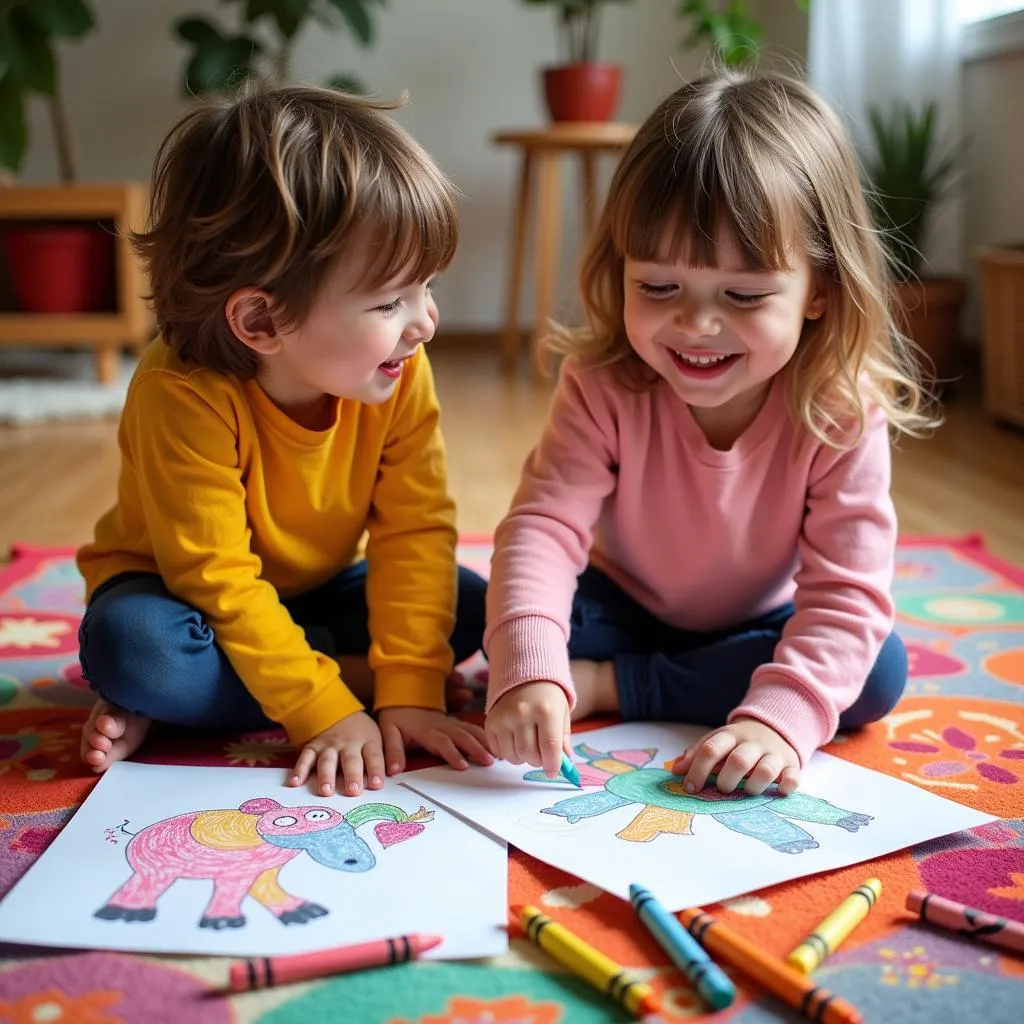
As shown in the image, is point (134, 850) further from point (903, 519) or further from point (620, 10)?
point (620, 10)

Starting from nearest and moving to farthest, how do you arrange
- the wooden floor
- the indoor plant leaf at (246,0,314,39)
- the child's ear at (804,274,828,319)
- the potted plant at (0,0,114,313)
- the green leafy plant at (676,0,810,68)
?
the child's ear at (804,274,828,319), the wooden floor, the potted plant at (0,0,114,313), the green leafy plant at (676,0,810,68), the indoor plant leaf at (246,0,314,39)

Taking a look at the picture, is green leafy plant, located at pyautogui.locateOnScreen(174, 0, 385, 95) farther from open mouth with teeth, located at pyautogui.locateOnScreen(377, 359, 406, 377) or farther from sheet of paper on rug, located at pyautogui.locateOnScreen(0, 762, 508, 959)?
sheet of paper on rug, located at pyautogui.locateOnScreen(0, 762, 508, 959)

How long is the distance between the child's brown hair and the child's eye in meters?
0.15

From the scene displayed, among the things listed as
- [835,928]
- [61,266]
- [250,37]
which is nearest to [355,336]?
[835,928]

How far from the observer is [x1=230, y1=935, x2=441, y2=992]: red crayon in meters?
0.64

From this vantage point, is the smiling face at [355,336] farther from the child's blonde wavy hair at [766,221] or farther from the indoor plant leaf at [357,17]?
the indoor plant leaf at [357,17]

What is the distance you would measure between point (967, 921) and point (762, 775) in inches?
7.3

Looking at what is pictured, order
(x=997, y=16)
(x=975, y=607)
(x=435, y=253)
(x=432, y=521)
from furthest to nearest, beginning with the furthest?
1. (x=997, y=16)
2. (x=975, y=607)
3. (x=432, y=521)
4. (x=435, y=253)

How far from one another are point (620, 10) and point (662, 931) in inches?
118

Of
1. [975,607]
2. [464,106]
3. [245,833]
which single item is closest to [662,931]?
[245,833]

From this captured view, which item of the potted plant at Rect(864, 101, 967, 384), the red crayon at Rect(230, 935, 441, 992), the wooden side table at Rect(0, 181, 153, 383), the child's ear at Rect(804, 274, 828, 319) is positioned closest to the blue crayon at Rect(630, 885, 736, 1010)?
the red crayon at Rect(230, 935, 441, 992)

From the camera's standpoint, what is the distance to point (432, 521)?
3.41 feet

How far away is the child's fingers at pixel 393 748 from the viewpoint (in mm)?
904

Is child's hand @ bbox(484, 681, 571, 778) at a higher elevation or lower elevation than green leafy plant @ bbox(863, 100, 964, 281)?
lower
